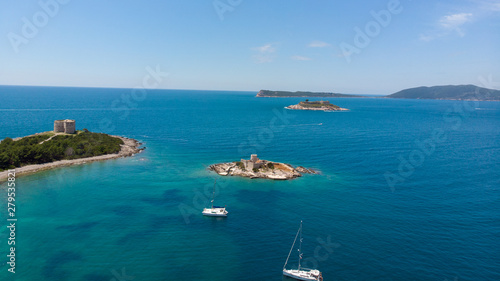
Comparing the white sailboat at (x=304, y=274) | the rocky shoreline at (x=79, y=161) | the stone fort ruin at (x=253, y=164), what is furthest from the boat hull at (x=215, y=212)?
the rocky shoreline at (x=79, y=161)

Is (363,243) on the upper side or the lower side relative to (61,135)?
lower

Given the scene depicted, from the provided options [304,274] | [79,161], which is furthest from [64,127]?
[304,274]

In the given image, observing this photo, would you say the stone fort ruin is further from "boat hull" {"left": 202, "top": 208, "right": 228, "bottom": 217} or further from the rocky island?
"boat hull" {"left": 202, "top": 208, "right": 228, "bottom": 217}

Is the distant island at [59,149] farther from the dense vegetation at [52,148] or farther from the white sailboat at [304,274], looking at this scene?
the white sailboat at [304,274]

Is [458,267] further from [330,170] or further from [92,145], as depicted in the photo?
→ [92,145]

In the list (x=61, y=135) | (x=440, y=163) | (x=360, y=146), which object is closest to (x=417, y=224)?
(x=440, y=163)

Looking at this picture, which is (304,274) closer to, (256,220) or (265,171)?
(256,220)
